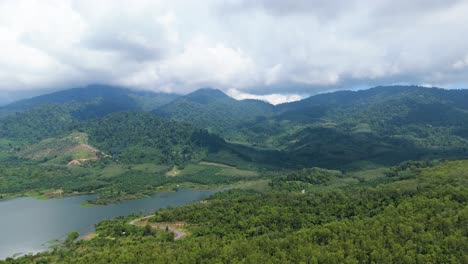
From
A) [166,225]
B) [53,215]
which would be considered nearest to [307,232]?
[166,225]

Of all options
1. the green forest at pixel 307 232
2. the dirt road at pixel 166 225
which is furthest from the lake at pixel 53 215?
the dirt road at pixel 166 225

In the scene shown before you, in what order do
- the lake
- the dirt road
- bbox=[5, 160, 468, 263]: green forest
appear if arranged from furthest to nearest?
the lake < the dirt road < bbox=[5, 160, 468, 263]: green forest

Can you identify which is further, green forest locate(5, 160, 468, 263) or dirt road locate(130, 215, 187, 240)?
dirt road locate(130, 215, 187, 240)

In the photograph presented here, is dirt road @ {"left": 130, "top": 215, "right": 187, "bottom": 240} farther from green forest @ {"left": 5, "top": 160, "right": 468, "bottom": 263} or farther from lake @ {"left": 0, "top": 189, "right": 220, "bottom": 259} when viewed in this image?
lake @ {"left": 0, "top": 189, "right": 220, "bottom": 259}

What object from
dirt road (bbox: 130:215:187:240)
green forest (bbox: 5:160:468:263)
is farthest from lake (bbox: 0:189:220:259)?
dirt road (bbox: 130:215:187:240)

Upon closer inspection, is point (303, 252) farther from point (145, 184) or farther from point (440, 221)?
point (145, 184)

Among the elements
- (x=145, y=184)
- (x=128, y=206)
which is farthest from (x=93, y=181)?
(x=128, y=206)

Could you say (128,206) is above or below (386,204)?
below

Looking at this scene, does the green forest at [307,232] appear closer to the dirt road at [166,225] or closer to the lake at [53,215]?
the dirt road at [166,225]
